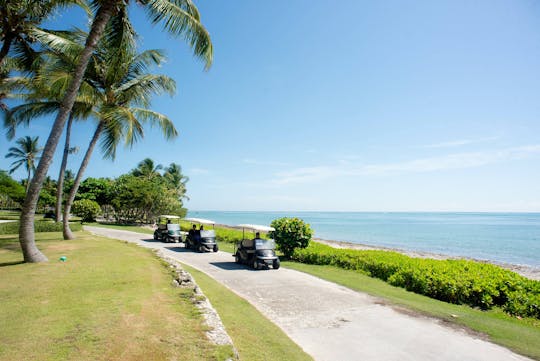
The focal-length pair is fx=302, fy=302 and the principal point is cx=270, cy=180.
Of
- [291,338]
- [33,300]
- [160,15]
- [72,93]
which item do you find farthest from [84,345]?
[160,15]

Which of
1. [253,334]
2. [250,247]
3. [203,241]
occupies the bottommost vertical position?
[253,334]

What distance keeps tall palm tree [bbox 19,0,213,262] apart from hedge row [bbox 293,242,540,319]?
10699mm

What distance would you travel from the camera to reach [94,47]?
10.3 meters

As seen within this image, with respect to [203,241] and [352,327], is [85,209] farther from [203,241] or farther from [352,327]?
[352,327]

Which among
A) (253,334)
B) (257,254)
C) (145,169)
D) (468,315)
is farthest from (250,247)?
(145,169)

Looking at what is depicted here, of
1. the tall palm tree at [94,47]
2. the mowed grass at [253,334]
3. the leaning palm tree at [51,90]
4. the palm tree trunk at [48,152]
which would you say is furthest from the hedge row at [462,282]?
the leaning palm tree at [51,90]

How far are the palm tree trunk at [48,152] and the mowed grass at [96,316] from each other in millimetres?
682

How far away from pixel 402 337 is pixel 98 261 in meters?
9.98

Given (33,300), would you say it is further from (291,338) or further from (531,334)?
(531,334)

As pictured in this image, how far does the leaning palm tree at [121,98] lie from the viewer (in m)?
15.8

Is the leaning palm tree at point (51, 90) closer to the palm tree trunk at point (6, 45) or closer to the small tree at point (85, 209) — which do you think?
the palm tree trunk at point (6, 45)

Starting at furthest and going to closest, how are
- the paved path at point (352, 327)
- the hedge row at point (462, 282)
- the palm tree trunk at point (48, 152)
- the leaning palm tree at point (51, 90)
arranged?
1. the leaning palm tree at point (51, 90)
2. the palm tree trunk at point (48, 152)
3. the hedge row at point (462, 282)
4. the paved path at point (352, 327)

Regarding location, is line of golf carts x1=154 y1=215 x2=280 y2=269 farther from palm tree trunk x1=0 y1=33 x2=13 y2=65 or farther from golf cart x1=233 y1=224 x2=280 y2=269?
palm tree trunk x1=0 y1=33 x2=13 y2=65

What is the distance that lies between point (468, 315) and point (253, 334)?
6262mm
